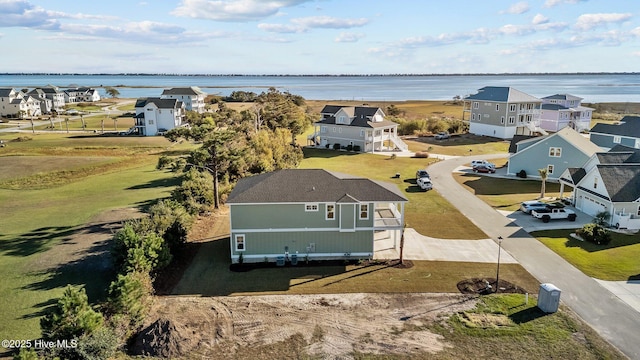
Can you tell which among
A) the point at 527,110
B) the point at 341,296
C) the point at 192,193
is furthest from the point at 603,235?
the point at 527,110

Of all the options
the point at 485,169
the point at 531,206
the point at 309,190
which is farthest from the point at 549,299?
the point at 485,169

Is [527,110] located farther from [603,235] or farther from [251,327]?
[251,327]

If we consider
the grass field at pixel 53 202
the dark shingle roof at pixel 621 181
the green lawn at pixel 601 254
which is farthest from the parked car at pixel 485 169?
the grass field at pixel 53 202

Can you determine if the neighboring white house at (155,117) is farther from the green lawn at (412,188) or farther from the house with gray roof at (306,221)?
the house with gray roof at (306,221)

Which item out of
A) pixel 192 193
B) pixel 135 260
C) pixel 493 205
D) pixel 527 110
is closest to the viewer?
pixel 135 260

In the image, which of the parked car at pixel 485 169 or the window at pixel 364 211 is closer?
the window at pixel 364 211

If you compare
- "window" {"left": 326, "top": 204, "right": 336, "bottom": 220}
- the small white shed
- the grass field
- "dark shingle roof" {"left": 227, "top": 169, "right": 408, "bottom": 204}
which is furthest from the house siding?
the grass field
